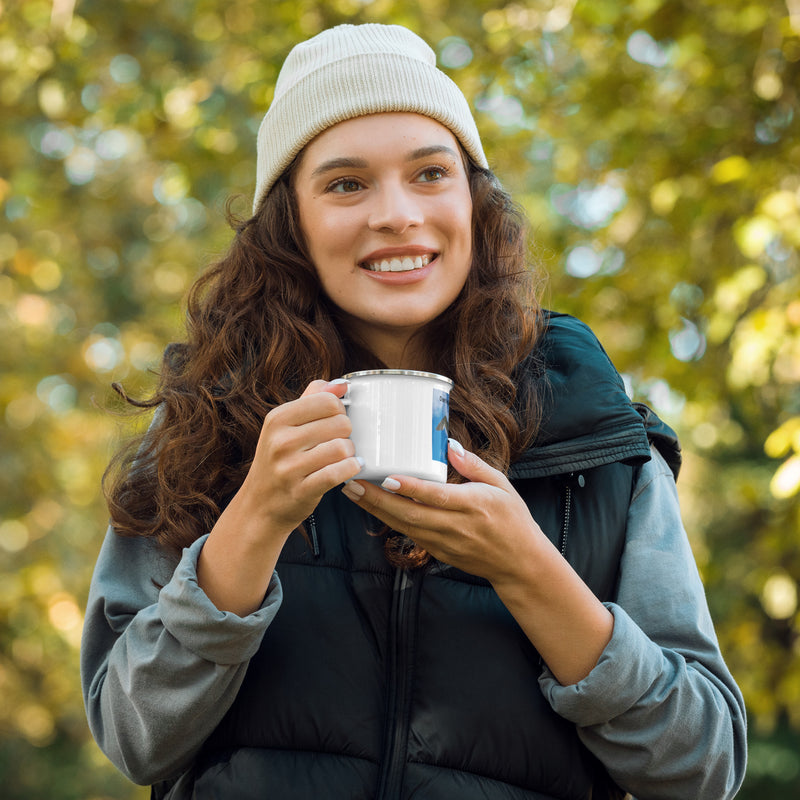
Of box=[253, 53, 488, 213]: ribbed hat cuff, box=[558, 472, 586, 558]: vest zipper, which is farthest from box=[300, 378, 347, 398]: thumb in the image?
box=[253, 53, 488, 213]: ribbed hat cuff

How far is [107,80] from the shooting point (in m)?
7.12

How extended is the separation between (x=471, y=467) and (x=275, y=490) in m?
0.34

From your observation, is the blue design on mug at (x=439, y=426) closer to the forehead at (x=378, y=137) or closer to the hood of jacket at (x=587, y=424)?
the hood of jacket at (x=587, y=424)

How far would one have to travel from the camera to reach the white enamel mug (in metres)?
1.60

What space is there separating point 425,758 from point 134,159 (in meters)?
8.45

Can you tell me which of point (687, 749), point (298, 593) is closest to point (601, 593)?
point (687, 749)

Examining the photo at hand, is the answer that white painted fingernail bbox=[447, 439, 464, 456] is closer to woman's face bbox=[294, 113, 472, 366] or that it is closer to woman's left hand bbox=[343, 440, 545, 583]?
woman's left hand bbox=[343, 440, 545, 583]

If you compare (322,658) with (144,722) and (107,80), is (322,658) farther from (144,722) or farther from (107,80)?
(107,80)

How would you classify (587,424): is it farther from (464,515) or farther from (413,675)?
(413,675)

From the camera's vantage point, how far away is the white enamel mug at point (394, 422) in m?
1.60

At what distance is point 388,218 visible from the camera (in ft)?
6.81

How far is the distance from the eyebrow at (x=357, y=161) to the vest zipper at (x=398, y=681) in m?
0.87

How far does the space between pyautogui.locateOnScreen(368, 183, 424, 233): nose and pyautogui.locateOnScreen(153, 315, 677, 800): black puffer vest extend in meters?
0.51

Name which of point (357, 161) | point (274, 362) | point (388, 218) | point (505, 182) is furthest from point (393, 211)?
point (505, 182)
